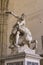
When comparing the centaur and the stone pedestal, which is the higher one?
the centaur

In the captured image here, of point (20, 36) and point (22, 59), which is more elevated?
point (20, 36)

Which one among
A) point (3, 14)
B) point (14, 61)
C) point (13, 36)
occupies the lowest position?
point (14, 61)

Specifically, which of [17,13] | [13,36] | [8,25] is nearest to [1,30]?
[8,25]

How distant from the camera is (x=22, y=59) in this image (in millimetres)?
6555

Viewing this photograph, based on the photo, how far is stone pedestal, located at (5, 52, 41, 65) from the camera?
6.52 metres

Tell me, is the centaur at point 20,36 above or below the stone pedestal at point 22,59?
above

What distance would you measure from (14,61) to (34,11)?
13.6 ft

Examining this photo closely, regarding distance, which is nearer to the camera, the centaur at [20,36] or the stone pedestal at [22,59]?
the stone pedestal at [22,59]

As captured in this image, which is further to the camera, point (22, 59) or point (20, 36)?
point (20, 36)

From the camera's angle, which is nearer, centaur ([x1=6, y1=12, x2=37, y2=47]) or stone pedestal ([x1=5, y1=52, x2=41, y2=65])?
stone pedestal ([x1=5, y1=52, x2=41, y2=65])

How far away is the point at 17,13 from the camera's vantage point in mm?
10281

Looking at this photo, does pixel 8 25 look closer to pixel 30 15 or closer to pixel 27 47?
pixel 30 15

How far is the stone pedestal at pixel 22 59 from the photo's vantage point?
6.52 meters

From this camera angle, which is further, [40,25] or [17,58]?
[40,25]
